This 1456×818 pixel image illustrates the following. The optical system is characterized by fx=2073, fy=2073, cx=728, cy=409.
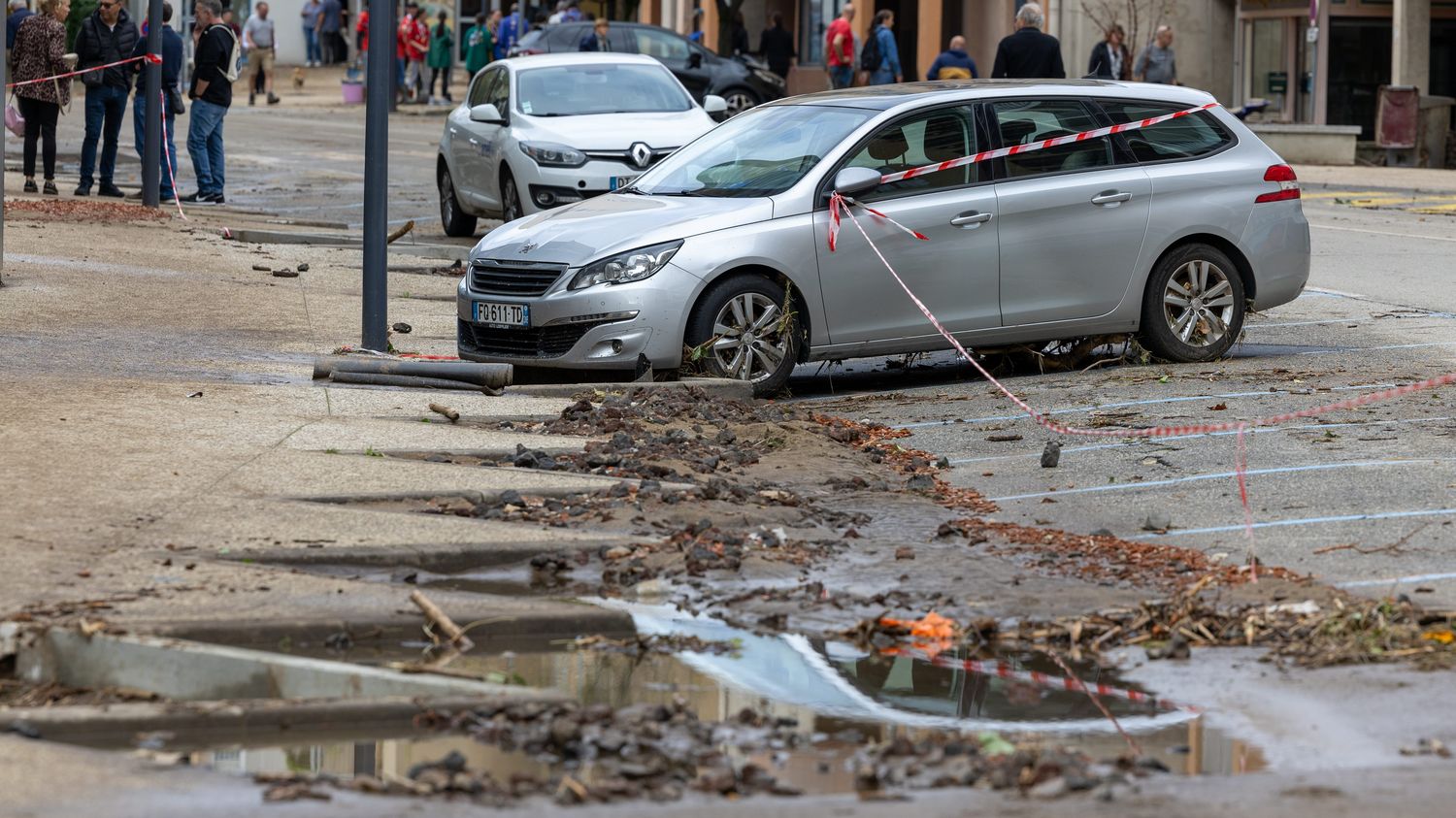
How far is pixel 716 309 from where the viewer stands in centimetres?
1080

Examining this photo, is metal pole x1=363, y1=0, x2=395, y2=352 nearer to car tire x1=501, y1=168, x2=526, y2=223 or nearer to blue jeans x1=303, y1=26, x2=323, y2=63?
car tire x1=501, y1=168, x2=526, y2=223

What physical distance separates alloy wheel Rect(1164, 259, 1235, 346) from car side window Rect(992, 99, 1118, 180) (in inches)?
31.3

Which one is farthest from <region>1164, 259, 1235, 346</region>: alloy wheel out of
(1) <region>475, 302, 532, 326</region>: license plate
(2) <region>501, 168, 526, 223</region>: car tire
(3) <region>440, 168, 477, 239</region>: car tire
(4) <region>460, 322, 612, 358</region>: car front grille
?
(3) <region>440, 168, 477, 239</region>: car tire

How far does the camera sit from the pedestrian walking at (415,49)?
147 feet

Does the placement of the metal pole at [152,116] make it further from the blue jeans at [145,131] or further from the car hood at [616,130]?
the car hood at [616,130]

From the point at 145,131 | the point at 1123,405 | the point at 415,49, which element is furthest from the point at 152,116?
the point at 415,49

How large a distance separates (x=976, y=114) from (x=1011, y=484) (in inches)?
134

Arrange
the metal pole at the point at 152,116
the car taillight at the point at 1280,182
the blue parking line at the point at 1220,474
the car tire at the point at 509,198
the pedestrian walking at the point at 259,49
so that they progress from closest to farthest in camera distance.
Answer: the blue parking line at the point at 1220,474 < the car taillight at the point at 1280,182 < the car tire at the point at 509,198 < the metal pole at the point at 152,116 < the pedestrian walking at the point at 259,49

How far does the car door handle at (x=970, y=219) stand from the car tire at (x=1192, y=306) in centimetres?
116

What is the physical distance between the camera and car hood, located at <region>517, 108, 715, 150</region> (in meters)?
17.4

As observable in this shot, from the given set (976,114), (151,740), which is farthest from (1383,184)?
(151,740)

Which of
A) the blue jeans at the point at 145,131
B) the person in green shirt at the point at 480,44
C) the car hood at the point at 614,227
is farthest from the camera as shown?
the person in green shirt at the point at 480,44

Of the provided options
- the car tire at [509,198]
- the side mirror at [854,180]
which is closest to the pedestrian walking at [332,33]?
the car tire at [509,198]

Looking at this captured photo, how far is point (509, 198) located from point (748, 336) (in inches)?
291
